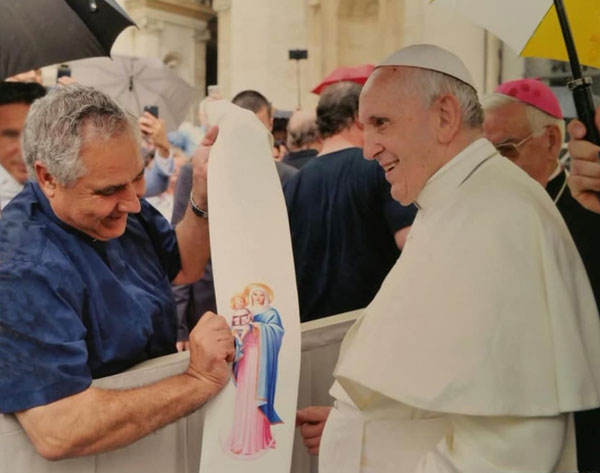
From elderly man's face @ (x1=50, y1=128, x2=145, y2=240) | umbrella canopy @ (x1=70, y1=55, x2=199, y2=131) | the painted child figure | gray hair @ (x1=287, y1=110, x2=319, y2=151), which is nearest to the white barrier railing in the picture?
the painted child figure

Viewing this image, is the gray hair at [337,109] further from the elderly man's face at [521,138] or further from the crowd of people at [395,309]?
the crowd of people at [395,309]

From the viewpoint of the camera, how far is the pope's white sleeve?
5.17 feet

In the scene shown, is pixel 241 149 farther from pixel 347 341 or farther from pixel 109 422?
pixel 109 422

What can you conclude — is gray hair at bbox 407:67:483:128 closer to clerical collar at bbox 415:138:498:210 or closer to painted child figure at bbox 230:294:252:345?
clerical collar at bbox 415:138:498:210

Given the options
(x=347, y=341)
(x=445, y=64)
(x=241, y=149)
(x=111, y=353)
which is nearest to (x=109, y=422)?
(x=111, y=353)

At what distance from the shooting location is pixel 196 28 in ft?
71.3

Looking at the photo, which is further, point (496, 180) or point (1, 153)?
point (1, 153)

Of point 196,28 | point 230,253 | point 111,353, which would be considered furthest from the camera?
point 196,28

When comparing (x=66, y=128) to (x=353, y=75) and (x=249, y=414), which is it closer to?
(x=249, y=414)

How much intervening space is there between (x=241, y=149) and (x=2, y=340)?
0.87m

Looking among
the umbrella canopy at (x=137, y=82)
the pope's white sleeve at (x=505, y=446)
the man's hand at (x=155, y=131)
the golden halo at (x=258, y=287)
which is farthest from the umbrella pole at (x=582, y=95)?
the umbrella canopy at (x=137, y=82)

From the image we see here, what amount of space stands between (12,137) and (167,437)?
1875 mm

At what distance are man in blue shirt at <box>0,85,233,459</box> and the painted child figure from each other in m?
0.04

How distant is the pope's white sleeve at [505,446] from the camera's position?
5.17 feet
